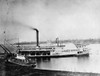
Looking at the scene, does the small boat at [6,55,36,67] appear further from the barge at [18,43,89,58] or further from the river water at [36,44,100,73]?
the barge at [18,43,89,58]

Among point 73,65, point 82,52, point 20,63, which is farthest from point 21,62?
point 82,52

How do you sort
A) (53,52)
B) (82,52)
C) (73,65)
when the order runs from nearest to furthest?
(73,65) < (53,52) < (82,52)

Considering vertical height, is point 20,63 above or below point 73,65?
above

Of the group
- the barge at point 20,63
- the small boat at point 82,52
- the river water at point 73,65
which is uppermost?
the small boat at point 82,52

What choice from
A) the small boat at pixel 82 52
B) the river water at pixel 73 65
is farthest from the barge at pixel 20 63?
the small boat at pixel 82 52

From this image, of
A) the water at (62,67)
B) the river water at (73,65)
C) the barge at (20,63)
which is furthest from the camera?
the river water at (73,65)

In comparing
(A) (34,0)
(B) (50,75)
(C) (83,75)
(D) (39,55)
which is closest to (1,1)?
(A) (34,0)

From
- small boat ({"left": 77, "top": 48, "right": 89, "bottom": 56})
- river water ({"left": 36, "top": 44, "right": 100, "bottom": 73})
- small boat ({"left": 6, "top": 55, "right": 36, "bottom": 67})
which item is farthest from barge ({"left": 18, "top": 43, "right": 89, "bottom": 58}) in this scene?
small boat ({"left": 6, "top": 55, "right": 36, "bottom": 67})

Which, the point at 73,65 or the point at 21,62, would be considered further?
the point at 73,65

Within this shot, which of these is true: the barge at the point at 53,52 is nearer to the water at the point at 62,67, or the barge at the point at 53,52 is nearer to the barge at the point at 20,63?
the water at the point at 62,67

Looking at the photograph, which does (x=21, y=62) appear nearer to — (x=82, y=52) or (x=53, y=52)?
(x=53, y=52)

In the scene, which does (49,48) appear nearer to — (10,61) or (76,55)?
(76,55)
